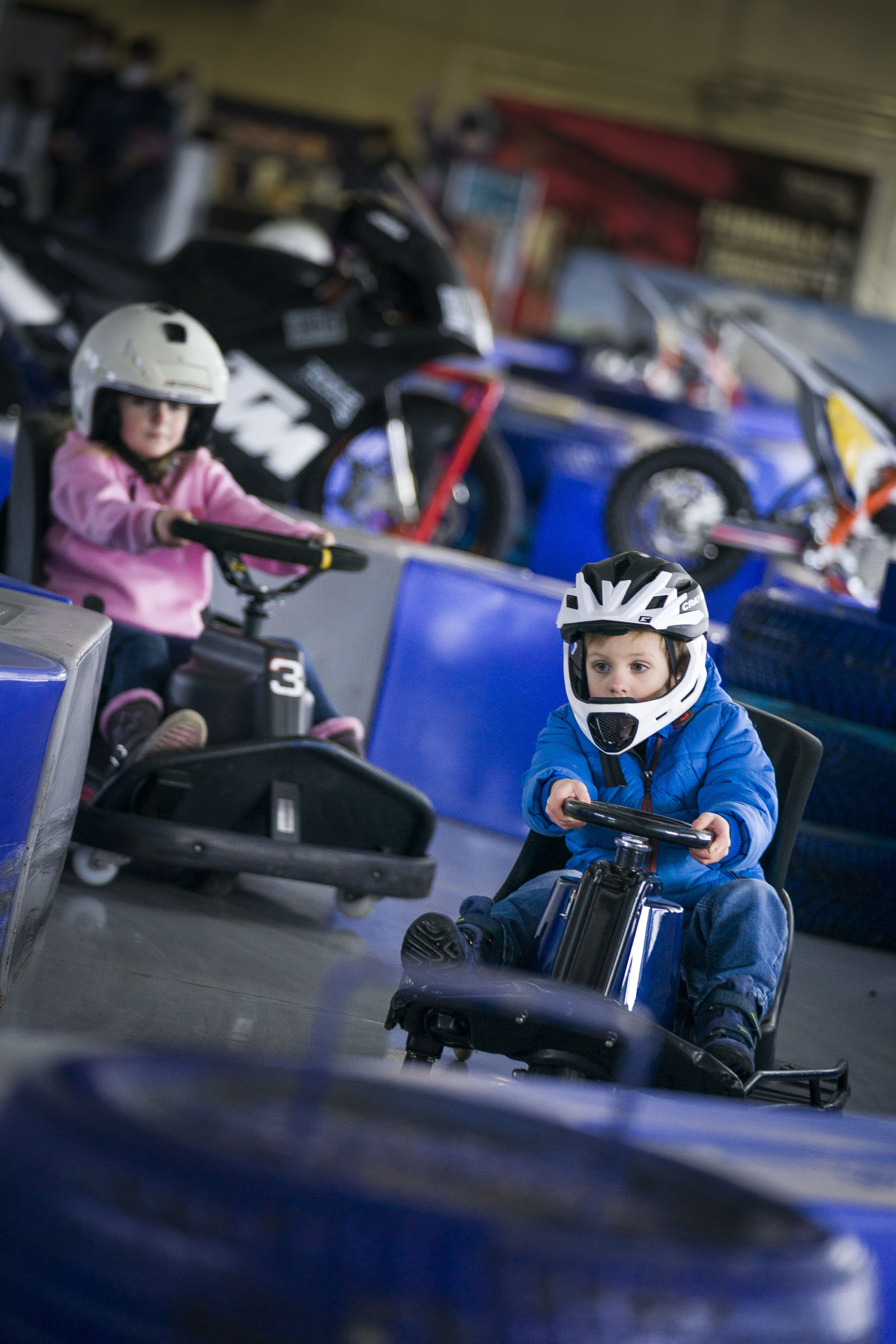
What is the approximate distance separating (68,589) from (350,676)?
2.76ft

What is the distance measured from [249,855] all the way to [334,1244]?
209 cm

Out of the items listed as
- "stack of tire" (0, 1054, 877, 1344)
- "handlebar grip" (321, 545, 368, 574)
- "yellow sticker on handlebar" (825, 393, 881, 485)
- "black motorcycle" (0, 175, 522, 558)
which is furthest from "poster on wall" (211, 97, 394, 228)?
"stack of tire" (0, 1054, 877, 1344)

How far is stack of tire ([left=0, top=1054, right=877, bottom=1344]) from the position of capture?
0.82m

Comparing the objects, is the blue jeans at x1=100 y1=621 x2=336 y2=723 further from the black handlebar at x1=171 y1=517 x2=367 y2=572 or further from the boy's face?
the boy's face

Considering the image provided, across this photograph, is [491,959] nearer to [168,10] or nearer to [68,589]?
[68,589]

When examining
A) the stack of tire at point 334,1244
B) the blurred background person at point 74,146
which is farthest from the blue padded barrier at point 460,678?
the blurred background person at point 74,146

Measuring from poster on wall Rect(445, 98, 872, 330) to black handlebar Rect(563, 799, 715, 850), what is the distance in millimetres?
17364

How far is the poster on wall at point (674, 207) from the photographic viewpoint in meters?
19.0

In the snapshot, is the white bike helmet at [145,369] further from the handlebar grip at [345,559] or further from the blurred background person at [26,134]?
the blurred background person at [26,134]

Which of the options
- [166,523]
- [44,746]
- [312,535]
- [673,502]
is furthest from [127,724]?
[673,502]

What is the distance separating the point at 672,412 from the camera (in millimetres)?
11320

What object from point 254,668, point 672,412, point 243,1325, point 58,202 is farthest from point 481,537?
point 58,202

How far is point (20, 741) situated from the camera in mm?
2074

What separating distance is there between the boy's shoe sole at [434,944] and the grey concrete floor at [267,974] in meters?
0.04
